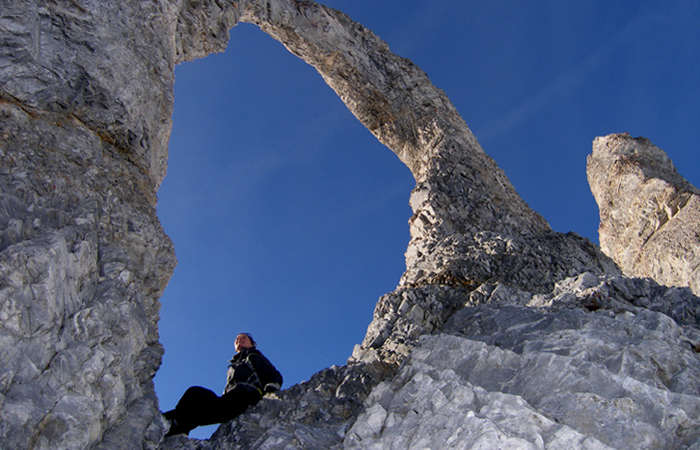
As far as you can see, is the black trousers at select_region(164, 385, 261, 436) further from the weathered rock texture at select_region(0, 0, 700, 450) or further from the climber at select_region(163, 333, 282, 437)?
the weathered rock texture at select_region(0, 0, 700, 450)

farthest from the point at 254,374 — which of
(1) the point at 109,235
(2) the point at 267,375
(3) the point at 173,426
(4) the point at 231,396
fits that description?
(1) the point at 109,235

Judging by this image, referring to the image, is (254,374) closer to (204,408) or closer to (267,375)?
(267,375)

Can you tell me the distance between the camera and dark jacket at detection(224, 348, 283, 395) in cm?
784

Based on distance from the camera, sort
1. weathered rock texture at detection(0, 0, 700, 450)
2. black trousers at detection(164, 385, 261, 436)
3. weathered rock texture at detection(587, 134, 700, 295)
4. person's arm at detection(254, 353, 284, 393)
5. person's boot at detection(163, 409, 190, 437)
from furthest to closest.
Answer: weathered rock texture at detection(587, 134, 700, 295) < person's arm at detection(254, 353, 284, 393) < black trousers at detection(164, 385, 261, 436) < person's boot at detection(163, 409, 190, 437) < weathered rock texture at detection(0, 0, 700, 450)

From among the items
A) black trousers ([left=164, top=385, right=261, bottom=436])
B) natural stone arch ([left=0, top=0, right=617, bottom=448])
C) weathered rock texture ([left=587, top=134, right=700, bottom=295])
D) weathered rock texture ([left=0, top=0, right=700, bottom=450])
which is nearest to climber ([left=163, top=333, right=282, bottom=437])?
black trousers ([left=164, top=385, right=261, bottom=436])

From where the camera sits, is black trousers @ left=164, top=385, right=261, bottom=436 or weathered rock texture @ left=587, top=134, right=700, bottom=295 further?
weathered rock texture @ left=587, top=134, right=700, bottom=295

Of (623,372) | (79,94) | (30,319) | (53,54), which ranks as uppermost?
(53,54)

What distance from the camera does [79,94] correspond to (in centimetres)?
803

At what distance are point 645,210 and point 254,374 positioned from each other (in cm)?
1922

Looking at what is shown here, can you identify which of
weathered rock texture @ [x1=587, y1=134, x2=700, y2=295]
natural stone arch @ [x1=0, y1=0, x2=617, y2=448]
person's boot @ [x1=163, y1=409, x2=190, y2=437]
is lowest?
person's boot @ [x1=163, y1=409, x2=190, y2=437]

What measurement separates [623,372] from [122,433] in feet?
19.2

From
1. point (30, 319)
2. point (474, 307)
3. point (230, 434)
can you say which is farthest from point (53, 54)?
point (474, 307)

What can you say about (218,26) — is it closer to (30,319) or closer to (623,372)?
(30,319)

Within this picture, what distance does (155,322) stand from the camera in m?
7.98
